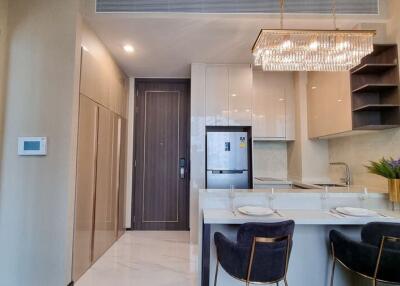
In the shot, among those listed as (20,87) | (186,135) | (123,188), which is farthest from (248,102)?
(20,87)

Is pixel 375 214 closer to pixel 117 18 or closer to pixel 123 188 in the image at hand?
pixel 117 18

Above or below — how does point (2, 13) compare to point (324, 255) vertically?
above

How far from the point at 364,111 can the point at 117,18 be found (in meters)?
2.94

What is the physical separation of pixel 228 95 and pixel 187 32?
1247mm

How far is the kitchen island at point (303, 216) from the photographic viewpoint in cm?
198

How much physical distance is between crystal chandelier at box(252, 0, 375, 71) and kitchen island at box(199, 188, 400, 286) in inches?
47.8

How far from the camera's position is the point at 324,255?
83.1 inches

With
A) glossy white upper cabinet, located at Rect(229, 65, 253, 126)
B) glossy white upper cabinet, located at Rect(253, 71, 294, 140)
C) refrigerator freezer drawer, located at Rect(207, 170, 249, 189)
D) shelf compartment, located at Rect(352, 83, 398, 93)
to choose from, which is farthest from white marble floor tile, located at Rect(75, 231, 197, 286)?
shelf compartment, located at Rect(352, 83, 398, 93)

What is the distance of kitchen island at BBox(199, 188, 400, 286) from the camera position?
6.50 ft

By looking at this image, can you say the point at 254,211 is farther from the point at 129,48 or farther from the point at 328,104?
the point at 129,48

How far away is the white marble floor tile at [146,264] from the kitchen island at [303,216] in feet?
2.33

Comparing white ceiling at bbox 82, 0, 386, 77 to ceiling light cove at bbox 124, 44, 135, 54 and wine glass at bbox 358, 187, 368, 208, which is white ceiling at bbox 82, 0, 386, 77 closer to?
→ ceiling light cove at bbox 124, 44, 135, 54

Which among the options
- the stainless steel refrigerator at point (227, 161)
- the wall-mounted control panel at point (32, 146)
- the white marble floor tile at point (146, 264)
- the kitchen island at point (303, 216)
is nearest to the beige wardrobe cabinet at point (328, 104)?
the kitchen island at point (303, 216)

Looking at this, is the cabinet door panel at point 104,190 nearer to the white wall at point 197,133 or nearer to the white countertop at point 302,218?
the white wall at point 197,133
